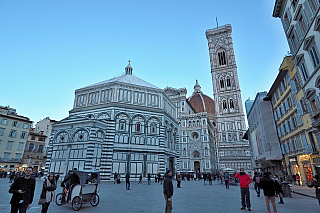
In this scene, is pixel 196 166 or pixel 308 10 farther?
pixel 196 166

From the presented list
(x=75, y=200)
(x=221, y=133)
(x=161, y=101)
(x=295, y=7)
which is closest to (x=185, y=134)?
(x=221, y=133)

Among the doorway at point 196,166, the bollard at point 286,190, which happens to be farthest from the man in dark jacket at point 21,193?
the doorway at point 196,166

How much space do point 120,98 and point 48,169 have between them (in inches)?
504

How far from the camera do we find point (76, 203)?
668cm

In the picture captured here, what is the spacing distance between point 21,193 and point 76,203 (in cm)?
262

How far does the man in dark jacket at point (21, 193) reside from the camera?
4.46 metres

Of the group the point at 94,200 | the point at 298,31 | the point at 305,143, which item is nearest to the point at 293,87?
the point at 305,143

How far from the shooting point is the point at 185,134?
55.6 m

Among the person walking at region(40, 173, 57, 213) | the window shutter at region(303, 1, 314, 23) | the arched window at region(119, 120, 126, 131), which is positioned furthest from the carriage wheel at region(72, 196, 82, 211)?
the arched window at region(119, 120, 126, 131)

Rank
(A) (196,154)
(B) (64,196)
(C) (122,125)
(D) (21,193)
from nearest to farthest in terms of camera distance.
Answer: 1. (D) (21,193)
2. (B) (64,196)
3. (C) (122,125)
4. (A) (196,154)

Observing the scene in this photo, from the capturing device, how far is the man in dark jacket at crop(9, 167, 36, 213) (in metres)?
4.46

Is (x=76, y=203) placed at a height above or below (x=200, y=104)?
below

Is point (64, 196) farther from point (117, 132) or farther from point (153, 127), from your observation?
point (153, 127)

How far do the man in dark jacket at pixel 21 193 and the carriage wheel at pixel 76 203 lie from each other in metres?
2.25
